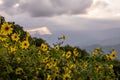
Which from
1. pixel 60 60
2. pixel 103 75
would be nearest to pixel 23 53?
pixel 60 60

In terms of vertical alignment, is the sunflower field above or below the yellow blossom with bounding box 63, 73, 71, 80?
above

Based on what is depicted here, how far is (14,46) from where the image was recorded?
448 inches

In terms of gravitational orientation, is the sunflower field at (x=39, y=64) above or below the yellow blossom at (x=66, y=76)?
above

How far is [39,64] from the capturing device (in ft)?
38.9

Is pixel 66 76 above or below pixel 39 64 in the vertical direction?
below

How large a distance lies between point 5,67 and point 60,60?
351 cm

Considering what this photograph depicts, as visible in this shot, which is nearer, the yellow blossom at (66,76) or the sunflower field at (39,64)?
the sunflower field at (39,64)

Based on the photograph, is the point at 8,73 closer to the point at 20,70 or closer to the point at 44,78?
the point at 20,70

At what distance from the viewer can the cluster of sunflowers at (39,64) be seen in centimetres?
1055

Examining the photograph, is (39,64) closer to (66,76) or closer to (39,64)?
(39,64)

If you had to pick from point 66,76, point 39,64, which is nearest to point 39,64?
point 39,64

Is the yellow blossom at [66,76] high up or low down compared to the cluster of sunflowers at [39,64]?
down

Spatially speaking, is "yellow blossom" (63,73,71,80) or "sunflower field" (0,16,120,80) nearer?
"sunflower field" (0,16,120,80)

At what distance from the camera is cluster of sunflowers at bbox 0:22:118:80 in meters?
10.5
